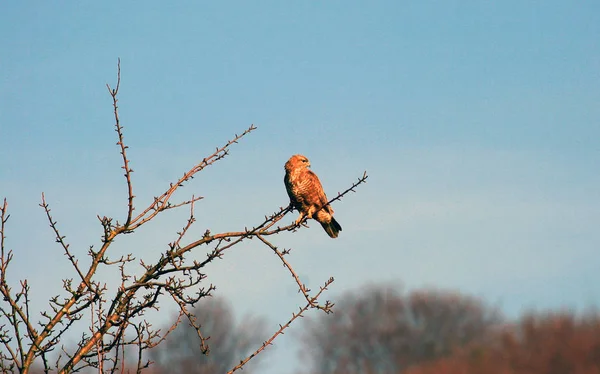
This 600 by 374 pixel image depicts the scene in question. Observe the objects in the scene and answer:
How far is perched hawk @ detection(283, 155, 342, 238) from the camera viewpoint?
24.9 feet

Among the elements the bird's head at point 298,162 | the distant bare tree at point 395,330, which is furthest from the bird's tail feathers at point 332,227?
the distant bare tree at point 395,330

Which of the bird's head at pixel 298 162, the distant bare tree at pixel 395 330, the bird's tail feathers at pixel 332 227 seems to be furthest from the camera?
the distant bare tree at pixel 395 330

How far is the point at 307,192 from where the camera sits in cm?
785

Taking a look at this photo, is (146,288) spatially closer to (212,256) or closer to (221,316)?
(212,256)

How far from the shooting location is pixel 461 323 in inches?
974

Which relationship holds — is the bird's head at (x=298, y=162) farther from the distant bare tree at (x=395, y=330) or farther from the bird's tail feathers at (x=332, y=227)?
the distant bare tree at (x=395, y=330)

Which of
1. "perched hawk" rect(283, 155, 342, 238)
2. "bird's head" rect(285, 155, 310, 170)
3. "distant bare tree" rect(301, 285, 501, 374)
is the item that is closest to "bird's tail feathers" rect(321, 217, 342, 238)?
"perched hawk" rect(283, 155, 342, 238)

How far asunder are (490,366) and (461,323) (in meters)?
6.00

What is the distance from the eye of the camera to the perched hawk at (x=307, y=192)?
758 centimetres

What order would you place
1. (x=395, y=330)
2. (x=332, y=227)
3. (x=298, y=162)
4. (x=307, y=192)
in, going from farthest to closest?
(x=395, y=330), (x=298, y=162), (x=307, y=192), (x=332, y=227)

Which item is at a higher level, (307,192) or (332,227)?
(307,192)

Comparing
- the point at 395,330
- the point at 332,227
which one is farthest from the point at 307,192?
the point at 395,330

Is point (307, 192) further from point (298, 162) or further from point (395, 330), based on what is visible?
point (395, 330)

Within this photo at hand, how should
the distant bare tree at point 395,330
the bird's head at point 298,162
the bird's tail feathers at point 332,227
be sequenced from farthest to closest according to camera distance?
the distant bare tree at point 395,330 < the bird's head at point 298,162 < the bird's tail feathers at point 332,227
